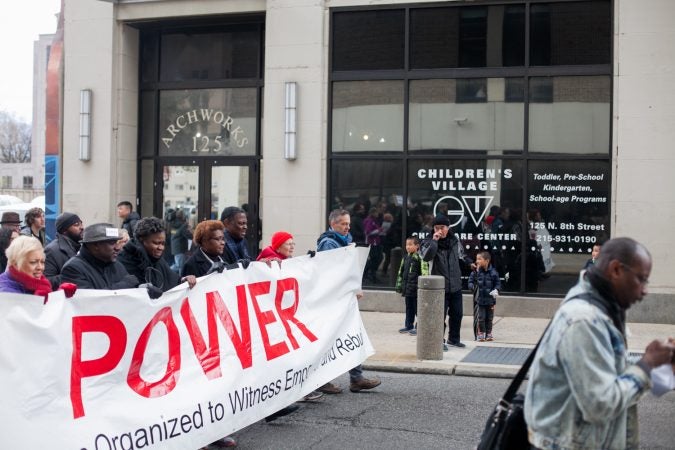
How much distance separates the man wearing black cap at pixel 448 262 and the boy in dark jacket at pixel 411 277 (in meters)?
0.52

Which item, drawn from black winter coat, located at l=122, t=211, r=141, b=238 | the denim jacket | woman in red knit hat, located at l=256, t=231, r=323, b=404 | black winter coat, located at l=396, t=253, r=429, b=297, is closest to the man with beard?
woman in red knit hat, located at l=256, t=231, r=323, b=404

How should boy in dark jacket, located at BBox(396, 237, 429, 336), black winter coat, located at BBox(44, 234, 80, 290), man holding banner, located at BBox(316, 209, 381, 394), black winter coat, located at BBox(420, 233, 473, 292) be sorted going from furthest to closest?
boy in dark jacket, located at BBox(396, 237, 429, 336) < black winter coat, located at BBox(420, 233, 473, 292) < man holding banner, located at BBox(316, 209, 381, 394) < black winter coat, located at BBox(44, 234, 80, 290)

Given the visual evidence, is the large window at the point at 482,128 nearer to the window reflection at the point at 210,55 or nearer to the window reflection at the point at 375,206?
the window reflection at the point at 375,206

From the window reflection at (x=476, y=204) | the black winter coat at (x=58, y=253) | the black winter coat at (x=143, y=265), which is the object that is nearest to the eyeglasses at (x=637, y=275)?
the black winter coat at (x=143, y=265)

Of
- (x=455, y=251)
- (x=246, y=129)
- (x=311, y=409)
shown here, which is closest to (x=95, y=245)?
(x=311, y=409)

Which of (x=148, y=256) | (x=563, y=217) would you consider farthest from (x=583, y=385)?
(x=563, y=217)

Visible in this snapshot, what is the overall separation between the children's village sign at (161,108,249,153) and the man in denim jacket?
1347 cm

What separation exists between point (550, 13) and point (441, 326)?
20.8ft

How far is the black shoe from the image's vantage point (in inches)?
313

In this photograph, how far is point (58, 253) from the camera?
340 inches

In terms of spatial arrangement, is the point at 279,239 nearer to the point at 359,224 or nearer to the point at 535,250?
the point at 359,224

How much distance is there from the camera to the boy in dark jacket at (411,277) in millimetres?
12375

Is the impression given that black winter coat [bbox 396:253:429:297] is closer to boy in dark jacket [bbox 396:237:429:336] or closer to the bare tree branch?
boy in dark jacket [bbox 396:237:429:336]

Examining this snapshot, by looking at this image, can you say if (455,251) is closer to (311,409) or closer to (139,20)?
(311,409)
